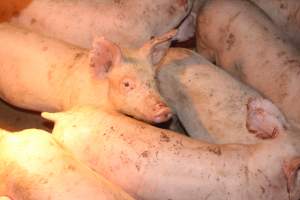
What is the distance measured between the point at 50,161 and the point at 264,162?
2.67 feet

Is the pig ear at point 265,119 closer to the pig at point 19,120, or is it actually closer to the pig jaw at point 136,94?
the pig jaw at point 136,94

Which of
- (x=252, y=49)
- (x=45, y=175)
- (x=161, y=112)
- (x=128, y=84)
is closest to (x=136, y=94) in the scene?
(x=128, y=84)

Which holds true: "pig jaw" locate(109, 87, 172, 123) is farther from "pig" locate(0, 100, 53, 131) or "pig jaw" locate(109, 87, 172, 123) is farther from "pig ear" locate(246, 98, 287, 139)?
"pig" locate(0, 100, 53, 131)

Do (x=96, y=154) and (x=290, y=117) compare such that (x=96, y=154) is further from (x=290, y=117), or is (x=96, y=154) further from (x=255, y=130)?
(x=290, y=117)

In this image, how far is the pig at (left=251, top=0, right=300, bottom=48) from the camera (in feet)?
8.98

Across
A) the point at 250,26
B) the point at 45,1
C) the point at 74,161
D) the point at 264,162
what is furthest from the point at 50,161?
the point at 250,26

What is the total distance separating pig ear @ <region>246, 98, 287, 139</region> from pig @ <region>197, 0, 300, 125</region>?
0.24 m

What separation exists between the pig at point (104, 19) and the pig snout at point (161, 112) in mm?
584

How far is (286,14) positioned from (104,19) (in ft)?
3.16

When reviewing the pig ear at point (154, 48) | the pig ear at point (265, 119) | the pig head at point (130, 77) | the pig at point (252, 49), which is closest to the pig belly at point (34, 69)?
the pig head at point (130, 77)

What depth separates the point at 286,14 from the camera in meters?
2.77

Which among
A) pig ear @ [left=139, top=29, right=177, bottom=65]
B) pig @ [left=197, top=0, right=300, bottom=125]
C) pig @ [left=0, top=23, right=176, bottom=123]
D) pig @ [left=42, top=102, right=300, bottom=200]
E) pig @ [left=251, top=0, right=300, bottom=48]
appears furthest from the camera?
pig @ [left=251, top=0, right=300, bottom=48]

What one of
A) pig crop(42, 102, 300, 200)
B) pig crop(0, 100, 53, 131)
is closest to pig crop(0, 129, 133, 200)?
pig crop(42, 102, 300, 200)

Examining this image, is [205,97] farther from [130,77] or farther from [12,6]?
[12,6]
